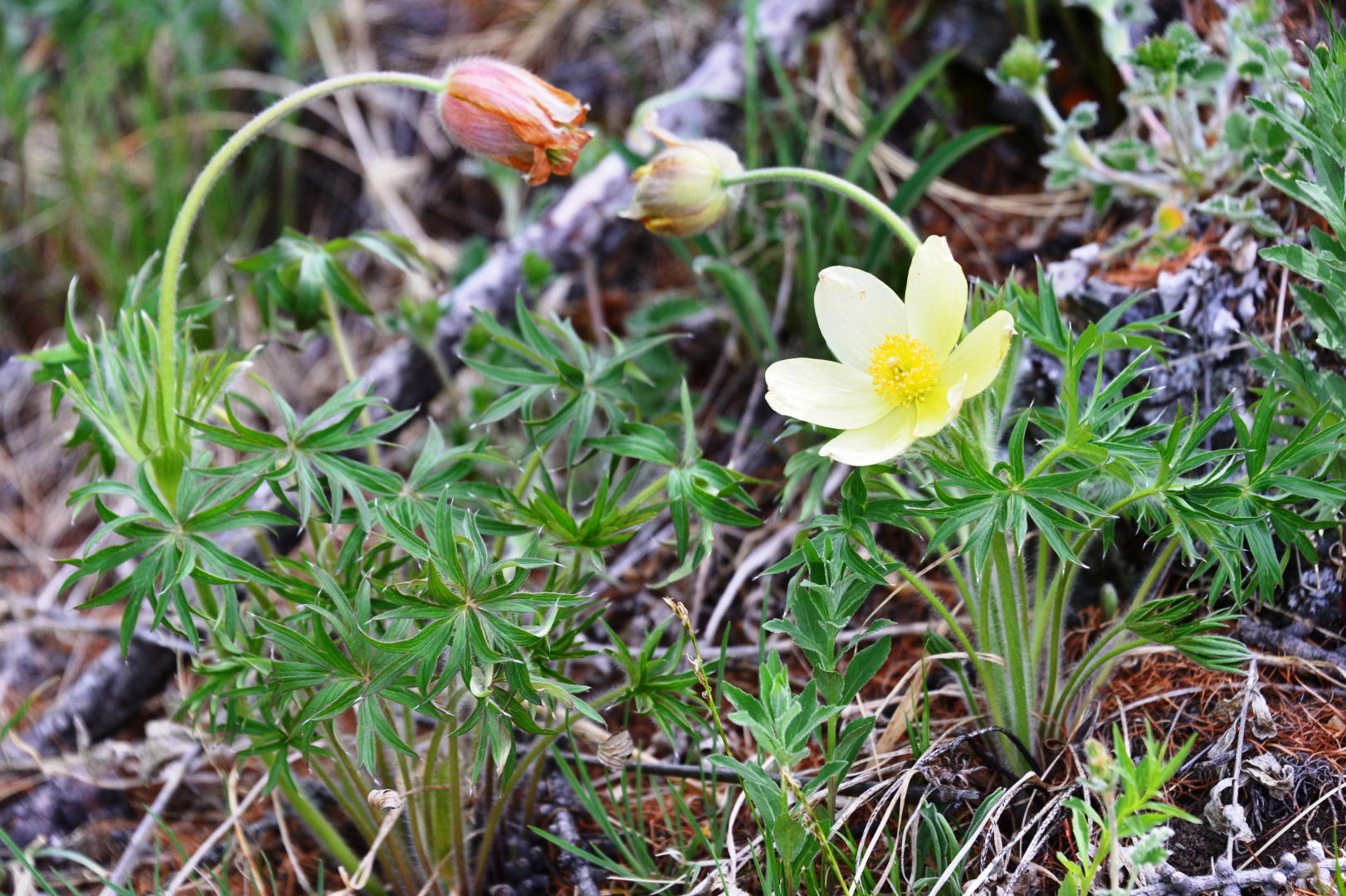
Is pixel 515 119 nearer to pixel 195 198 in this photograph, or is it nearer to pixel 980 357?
pixel 195 198

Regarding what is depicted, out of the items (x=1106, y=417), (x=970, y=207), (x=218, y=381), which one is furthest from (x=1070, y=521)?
(x=970, y=207)

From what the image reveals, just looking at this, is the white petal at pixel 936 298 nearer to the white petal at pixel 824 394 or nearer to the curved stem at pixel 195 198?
the white petal at pixel 824 394

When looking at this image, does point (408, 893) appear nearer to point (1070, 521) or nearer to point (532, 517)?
point (532, 517)

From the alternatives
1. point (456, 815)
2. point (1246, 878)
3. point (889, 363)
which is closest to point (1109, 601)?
point (1246, 878)

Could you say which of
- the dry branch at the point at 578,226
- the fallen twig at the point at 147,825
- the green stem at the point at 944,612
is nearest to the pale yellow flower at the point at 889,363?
the green stem at the point at 944,612

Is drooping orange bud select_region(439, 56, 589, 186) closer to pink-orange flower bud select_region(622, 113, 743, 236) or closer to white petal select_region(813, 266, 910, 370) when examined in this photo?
pink-orange flower bud select_region(622, 113, 743, 236)

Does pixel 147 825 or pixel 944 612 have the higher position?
pixel 944 612

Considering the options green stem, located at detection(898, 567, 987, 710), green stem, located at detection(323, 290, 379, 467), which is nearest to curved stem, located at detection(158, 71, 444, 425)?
green stem, located at detection(323, 290, 379, 467)
